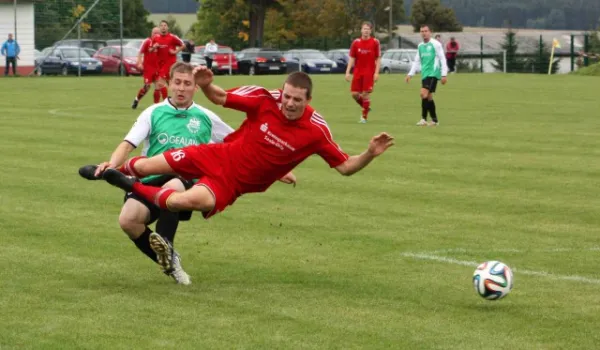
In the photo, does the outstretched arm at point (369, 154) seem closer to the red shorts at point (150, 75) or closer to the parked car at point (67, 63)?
the red shorts at point (150, 75)

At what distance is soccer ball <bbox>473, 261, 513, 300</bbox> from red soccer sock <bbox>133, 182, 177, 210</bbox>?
2.20 meters

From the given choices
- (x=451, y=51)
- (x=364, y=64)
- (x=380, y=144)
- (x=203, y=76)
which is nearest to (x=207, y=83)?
(x=203, y=76)

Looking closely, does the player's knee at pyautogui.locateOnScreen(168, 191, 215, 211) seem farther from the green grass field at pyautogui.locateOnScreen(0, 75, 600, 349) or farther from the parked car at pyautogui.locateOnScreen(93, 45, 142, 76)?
the parked car at pyautogui.locateOnScreen(93, 45, 142, 76)

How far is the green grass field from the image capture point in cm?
726

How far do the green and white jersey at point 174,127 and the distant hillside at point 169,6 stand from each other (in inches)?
4951

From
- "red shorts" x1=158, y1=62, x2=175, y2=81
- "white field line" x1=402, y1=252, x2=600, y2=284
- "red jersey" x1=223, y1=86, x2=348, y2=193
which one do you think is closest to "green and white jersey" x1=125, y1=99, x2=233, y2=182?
Result: "red jersey" x1=223, y1=86, x2=348, y2=193

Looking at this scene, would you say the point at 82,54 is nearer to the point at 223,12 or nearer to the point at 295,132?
the point at 223,12

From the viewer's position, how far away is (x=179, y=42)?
1145 inches

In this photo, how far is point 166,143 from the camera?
354 inches

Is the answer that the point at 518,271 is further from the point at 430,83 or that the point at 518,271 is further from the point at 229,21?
the point at 229,21

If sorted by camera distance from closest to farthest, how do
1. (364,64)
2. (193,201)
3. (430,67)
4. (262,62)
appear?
1. (193,201)
2. (430,67)
3. (364,64)
4. (262,62)

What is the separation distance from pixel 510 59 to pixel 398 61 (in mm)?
6219

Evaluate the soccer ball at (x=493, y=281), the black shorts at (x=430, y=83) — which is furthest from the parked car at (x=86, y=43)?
the soccer ball at (x=493, y=281)

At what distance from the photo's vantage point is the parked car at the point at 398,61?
217 ft
